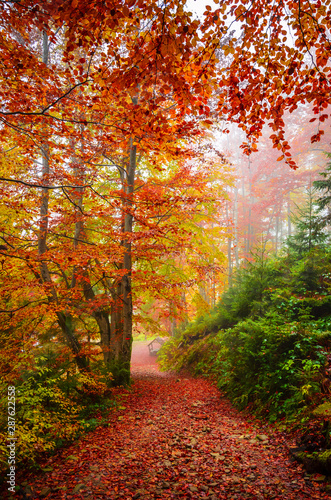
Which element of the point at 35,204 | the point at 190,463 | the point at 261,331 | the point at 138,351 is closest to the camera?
the point at 190,463

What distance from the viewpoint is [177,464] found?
3.68m

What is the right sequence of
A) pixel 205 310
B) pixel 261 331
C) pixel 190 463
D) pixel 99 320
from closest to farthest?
pixel 190 463 < pixel 261 331 < pixel 99 320 < pixel 205 310

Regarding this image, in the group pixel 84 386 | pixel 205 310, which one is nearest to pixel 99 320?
pixel 84 386

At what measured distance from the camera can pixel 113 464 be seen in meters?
3.71

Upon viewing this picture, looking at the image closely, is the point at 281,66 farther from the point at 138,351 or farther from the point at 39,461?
the point at 138,351

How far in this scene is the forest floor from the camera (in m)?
3.07

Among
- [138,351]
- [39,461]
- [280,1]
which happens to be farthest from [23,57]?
[138,351]

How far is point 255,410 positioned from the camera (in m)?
5.14

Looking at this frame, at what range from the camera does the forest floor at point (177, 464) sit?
3066mm

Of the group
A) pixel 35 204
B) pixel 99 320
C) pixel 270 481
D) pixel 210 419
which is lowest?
pixel 210 419

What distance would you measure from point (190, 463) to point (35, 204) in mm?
6398

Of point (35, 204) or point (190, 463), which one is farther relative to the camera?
point (35, 204)

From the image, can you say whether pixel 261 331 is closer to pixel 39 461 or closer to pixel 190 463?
pixel 190 463

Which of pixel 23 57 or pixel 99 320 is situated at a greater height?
pixel 23 57
